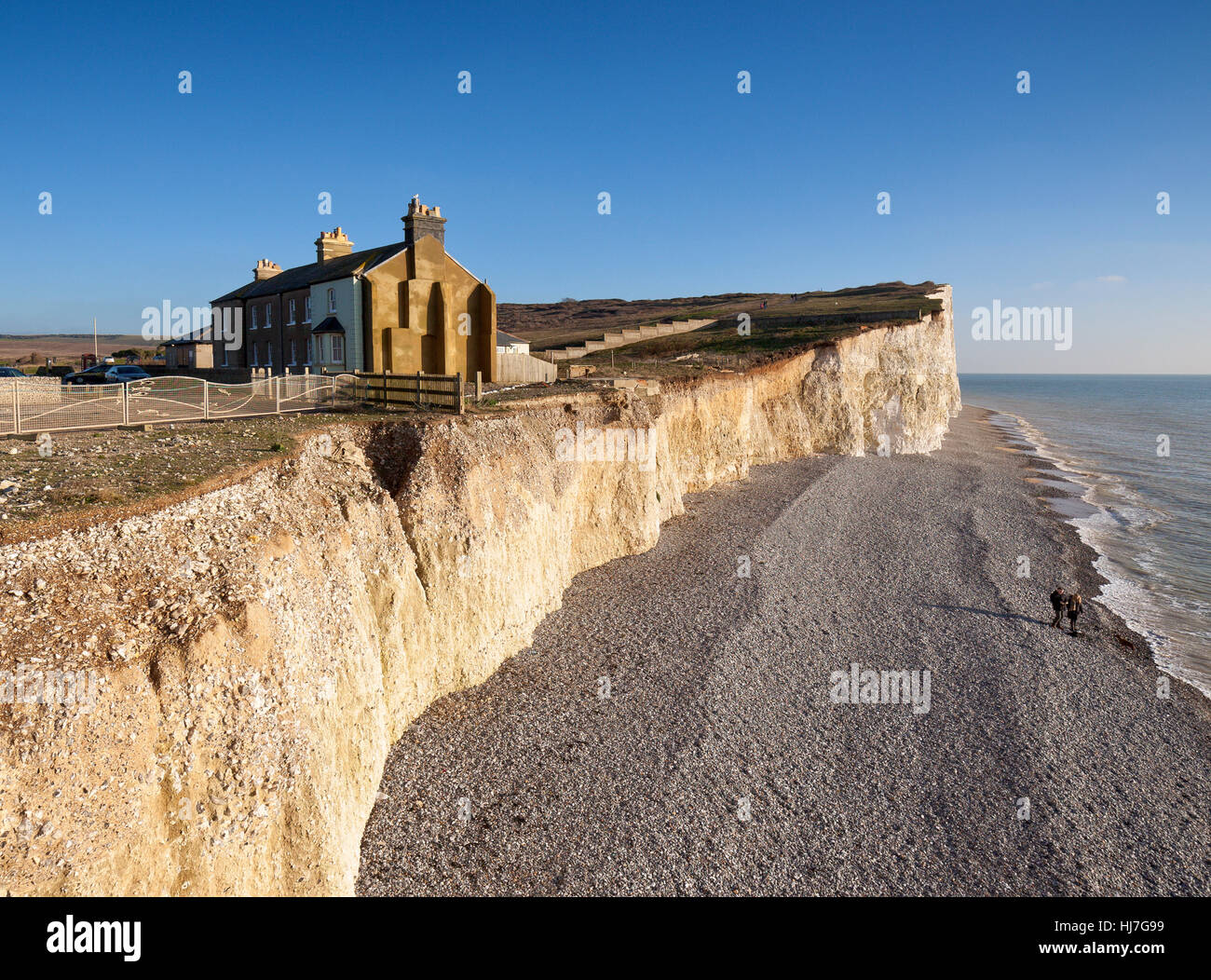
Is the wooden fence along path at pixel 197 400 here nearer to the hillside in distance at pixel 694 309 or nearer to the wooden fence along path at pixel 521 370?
the wooden fence along path at pixel 521 370

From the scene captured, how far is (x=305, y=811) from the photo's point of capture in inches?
396

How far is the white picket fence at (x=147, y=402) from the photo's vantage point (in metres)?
18.0

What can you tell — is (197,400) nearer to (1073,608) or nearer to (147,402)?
(147,402)

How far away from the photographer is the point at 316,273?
4156 centimetres

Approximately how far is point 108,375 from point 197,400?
61.8 feet

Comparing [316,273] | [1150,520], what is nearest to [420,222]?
[316,273]

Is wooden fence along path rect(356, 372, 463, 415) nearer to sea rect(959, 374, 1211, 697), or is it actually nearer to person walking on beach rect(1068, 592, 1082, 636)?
person walking on beach rect(1068, 592, 1082, 636)

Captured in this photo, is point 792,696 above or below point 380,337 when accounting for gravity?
below

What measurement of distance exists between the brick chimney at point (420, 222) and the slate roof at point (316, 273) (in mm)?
909

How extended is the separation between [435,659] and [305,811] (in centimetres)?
645
